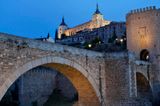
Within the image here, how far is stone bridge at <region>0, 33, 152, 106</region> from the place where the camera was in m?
13.6

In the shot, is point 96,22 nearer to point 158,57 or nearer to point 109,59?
point 158,57

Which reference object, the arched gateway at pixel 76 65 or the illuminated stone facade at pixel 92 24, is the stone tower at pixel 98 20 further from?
the arched gateway at pixel 76 65

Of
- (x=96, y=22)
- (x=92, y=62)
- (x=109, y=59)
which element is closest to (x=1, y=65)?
(x=92, y=62)

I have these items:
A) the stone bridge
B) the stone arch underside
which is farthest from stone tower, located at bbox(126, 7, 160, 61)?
the stone arch underside

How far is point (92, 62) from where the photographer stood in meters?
19.6

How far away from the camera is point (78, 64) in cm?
1819

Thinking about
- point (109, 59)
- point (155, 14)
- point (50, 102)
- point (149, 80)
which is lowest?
point (50, 102)

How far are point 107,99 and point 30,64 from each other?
7.41m

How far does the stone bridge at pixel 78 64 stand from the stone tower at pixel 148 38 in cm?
701

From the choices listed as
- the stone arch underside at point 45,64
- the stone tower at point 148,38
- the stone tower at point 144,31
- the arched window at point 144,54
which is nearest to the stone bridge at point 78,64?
the stone arch underside at point 45,64

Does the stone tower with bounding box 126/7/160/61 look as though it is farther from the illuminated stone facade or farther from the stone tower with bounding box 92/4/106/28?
the stone tower with bounding box 92/4/106/28

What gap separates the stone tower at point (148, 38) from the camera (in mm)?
27719

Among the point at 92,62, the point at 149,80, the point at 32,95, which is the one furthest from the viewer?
the point at 32,95

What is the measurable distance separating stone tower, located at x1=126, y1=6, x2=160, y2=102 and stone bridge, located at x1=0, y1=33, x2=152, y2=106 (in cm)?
701
